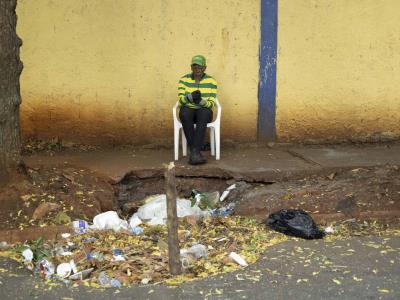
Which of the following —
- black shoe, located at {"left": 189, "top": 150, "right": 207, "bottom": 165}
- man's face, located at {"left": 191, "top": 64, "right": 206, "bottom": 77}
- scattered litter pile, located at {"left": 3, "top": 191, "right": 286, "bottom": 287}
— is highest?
man's face, located at {"left": 191, "top": 64, "right": 206, "bottom": 77}

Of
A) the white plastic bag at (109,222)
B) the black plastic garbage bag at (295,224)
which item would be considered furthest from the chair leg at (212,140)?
the white plastic bag at (109,222)

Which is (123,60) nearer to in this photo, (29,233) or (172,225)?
(29,233)

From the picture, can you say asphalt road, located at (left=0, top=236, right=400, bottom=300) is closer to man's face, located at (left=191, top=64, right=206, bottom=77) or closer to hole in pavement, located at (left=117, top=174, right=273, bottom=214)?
hole in pavement, located at (left=117, top=174, right=273, bottom=214)

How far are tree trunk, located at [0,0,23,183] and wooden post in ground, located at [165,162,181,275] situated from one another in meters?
1.92

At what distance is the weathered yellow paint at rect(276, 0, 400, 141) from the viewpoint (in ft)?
25.0

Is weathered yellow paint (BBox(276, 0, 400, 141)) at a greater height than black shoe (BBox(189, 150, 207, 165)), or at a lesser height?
greater

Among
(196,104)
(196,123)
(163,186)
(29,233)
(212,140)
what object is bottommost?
(29,233)

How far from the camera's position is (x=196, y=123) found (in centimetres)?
680

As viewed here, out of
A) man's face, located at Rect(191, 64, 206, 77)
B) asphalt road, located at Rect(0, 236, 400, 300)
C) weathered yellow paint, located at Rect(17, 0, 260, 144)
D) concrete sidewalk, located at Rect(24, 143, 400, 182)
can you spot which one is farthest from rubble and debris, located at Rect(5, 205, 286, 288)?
weathered yellow paint, located at Rect(17, 0, 260, 144)

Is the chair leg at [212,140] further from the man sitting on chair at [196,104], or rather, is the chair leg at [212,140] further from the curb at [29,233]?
the curb at [29,233]

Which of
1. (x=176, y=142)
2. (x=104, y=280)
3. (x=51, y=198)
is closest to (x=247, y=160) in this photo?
(x=176, y=142)

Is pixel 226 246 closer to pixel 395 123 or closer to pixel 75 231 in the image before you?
pixel 75 231

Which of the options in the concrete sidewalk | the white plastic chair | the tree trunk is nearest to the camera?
the tree trunk

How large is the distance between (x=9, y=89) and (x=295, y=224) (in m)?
2.80
